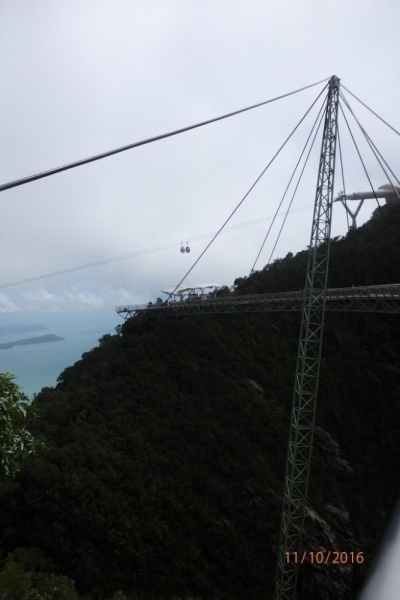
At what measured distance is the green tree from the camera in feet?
15.3

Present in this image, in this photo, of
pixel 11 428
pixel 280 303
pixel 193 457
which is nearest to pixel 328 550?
pixel 193 457

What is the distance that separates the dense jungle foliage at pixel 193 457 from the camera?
1055 cm

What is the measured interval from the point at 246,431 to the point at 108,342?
753 centimetres

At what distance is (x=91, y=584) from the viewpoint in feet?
31.8

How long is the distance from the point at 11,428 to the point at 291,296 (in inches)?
474

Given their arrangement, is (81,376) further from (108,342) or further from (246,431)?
(246,431)

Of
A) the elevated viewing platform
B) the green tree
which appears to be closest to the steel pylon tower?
the elevated viewing platform

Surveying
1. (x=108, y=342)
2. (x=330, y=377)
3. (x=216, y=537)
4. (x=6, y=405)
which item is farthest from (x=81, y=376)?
(x=6, y=405)

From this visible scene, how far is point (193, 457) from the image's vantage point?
14.3 m

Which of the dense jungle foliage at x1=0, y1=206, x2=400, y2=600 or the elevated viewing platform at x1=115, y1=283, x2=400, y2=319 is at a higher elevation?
the elevated viewing platform at x1=115, y1=283, x2=400, y2=319
